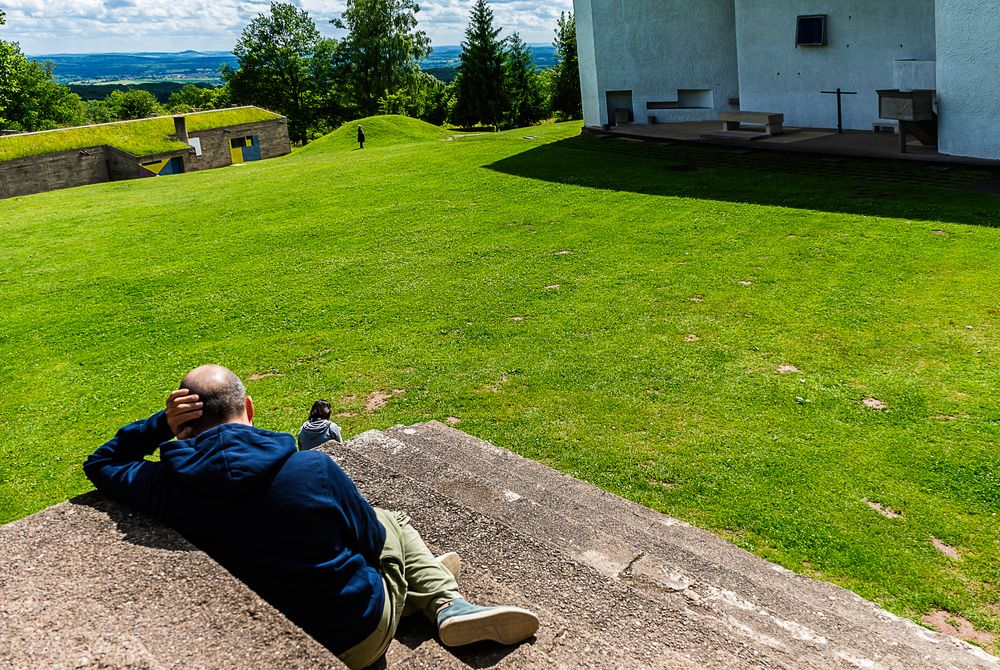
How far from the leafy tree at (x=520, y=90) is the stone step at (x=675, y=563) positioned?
49.9 m

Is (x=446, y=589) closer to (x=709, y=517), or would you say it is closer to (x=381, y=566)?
(x=381, y=566)

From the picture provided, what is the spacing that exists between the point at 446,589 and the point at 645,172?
15.8m

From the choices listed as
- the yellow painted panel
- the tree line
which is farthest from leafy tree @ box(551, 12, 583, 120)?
the yellow painted panel

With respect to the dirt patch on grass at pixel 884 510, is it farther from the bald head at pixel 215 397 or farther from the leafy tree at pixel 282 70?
the leafy tree at pixel 282 70

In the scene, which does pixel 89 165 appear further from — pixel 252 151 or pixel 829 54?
pixel 829 54

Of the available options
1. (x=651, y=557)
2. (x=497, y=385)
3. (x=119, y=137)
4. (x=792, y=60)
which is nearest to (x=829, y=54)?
(x=792, y=60)

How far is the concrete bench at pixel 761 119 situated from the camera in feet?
68.4

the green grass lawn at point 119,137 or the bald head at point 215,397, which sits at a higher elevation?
the green grass lawn at point 119,137

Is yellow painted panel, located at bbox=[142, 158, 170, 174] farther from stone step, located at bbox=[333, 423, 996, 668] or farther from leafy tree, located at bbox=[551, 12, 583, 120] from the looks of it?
stone step, located at bbox=[333, 423, 996, 668]

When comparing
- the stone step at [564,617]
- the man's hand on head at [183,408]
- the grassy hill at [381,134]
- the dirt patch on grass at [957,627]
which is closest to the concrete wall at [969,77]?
the dirt patch on grass at [957,627]

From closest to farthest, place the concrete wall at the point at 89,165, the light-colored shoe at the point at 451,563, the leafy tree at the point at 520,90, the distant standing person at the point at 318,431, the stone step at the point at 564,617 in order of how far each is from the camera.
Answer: the stone step at the point at 564,617
the light-colored shoe at the point at 451,563
the distant standing person at the point at 318,431
the concrete wall at the point at 89,165
the leafy tree at the point at 520,90

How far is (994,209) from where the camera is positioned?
1277 cm

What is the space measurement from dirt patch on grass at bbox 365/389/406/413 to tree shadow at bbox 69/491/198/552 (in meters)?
4.14

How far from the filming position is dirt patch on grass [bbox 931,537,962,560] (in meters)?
5.38
